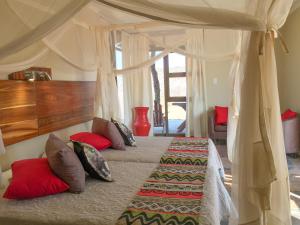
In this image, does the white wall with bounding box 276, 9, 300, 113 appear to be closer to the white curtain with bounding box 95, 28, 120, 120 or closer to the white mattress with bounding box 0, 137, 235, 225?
the white mattress with bounding box 0, 137, 235, 225

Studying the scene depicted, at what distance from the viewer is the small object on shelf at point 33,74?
2.71 meters

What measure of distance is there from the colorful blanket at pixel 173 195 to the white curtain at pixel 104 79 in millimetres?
1571

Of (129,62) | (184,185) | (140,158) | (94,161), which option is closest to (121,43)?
(129,62)

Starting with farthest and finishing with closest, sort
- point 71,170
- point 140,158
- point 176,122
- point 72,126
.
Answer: point 176,122 < point 72,126 < point 140,158 < point 71,170

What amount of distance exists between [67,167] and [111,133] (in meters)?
1.30

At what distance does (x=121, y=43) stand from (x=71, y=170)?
437 cm

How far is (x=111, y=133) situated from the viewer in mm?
3471

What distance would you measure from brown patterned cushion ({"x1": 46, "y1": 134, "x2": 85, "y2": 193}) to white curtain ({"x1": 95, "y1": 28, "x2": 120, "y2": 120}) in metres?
1.98

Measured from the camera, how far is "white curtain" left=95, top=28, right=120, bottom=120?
418 cm

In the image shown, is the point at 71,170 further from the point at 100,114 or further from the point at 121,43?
the point at 121,43

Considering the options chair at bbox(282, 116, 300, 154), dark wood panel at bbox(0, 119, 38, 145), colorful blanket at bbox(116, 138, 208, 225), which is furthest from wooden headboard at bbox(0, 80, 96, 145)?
chair at bbox(282, 116, 300, 154)

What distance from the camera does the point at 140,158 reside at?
3.04m

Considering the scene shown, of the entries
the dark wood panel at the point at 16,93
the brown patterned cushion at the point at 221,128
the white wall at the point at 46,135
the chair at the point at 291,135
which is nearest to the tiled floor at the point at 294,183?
the chair at the point at 291,135

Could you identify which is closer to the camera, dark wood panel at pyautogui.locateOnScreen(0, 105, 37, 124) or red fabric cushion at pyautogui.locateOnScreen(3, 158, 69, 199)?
red fabric cushion at pyautogui.locateOnScreen(3, 158, 69, 199)
